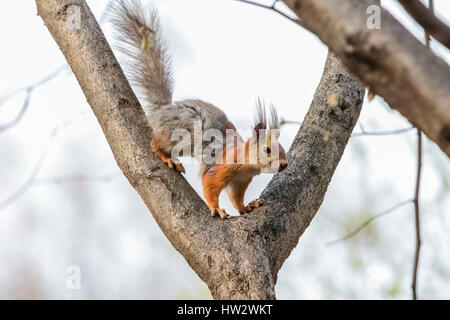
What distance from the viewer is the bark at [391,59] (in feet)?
2.49

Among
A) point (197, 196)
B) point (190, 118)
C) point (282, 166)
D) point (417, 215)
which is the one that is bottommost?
point (417, 215)

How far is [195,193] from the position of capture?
224 cm

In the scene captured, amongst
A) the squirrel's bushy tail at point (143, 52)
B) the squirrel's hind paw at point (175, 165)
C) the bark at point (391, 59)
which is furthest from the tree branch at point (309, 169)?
the bark at point (391, 59)

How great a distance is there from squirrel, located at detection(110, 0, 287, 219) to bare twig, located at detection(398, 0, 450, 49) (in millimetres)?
1825

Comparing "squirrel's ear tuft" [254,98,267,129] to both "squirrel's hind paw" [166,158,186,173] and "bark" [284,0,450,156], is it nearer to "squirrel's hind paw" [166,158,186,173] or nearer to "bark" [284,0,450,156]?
"squirrel's hind paw" [166,158,186,173]

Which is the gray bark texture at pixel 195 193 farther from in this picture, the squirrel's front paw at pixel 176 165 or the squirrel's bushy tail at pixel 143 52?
the squirrel's bushy tail at pixel 143 52

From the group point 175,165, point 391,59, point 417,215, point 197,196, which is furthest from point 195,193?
point 391,59

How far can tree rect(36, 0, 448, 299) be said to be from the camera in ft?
6.50

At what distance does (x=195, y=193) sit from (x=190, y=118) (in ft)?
2.39

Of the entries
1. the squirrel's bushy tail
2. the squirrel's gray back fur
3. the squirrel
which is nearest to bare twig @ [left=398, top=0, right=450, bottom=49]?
the squirrel

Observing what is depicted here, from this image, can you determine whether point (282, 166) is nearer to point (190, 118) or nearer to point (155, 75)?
point (190, 118)
